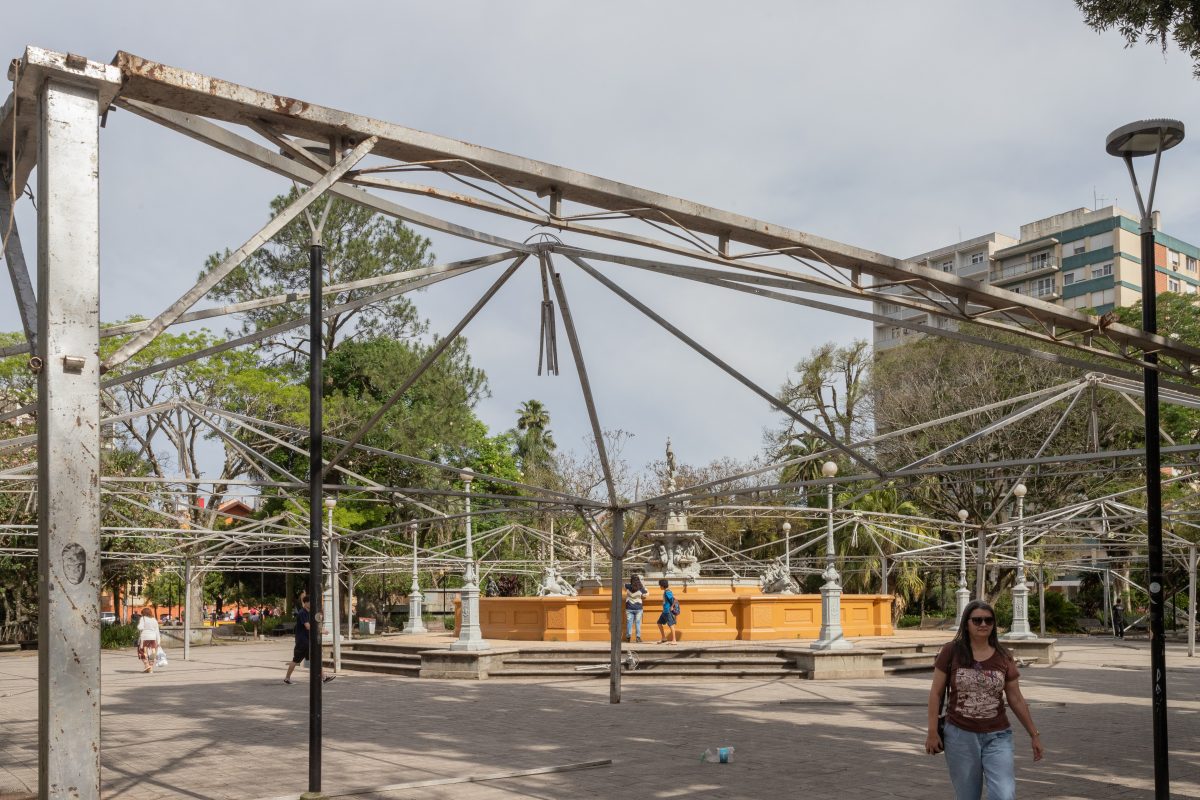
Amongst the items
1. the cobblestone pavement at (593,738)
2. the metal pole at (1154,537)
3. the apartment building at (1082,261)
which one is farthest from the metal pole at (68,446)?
the apartment building at (1082,261)

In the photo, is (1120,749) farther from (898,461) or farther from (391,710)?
(898,461)

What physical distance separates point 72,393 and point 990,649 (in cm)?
495

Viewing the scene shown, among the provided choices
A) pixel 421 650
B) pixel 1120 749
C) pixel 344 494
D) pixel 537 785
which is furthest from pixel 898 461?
pixel 537 785

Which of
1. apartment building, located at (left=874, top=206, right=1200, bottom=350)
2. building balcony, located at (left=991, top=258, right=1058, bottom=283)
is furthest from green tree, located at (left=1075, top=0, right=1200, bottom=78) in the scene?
building balcony, located at (left=991, top=258, right=1058, bottom=283)

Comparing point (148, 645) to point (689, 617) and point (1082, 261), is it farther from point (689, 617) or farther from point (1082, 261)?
point (1082, 261)

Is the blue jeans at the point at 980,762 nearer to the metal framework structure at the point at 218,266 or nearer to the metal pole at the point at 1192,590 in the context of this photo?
the metal framework structure at the point at 218,266

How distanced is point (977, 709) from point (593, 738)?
6.51 metres

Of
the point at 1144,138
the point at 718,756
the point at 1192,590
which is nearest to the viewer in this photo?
the point at 1144,138

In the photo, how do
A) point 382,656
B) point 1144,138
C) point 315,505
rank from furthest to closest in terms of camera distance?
point 382,656 → point 1144,138 → point 315,505

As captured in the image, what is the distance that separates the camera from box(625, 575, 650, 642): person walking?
22.2 m

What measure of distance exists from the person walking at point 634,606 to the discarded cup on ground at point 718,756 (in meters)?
11.7

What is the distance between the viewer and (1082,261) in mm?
66625

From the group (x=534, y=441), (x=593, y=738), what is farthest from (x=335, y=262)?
(x=593, y=738)

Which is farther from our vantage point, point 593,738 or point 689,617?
point 689,617
